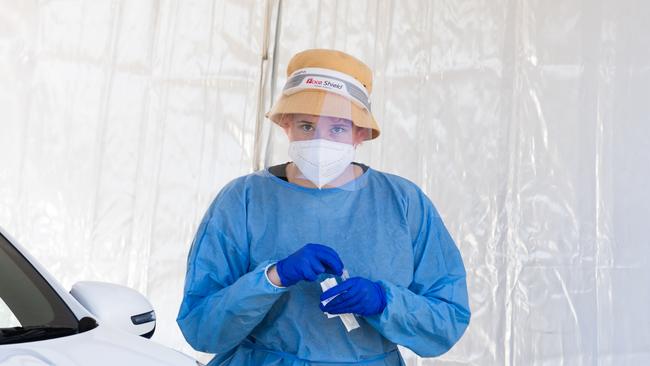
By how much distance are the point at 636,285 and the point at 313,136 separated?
2.47 m

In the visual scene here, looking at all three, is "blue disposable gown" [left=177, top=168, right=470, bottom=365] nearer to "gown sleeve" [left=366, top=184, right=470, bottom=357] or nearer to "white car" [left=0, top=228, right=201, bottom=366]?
"gown sleeve" [left=366, top=184, right=470, bottom=357]

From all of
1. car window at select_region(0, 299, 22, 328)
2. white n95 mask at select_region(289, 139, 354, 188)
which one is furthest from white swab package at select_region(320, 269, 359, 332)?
car window at select_region(0, 299, 22, 328)

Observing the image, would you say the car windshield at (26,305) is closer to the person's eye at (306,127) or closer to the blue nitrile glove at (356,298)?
the blue nitrile glove at (356,298)

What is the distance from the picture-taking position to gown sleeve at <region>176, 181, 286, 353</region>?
2230mm

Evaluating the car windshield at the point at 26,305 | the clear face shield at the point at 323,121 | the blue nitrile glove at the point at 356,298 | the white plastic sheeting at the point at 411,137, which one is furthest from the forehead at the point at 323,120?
the white plastic sheeting at the point at 411,137

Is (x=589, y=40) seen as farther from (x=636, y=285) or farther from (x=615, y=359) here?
(x=615, y=359)

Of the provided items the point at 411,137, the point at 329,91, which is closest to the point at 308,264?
the point at 329,91

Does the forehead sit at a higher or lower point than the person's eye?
higher

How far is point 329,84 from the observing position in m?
2.34

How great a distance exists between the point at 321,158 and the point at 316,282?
1.05 ft

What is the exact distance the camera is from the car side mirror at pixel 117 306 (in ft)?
7.41

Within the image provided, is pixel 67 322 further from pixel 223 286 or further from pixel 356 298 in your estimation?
pixel 356 298

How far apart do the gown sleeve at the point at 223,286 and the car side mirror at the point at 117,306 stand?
0.31 feet

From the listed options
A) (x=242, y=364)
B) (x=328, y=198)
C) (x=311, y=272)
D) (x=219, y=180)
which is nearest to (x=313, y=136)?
(x=328, y=198)
